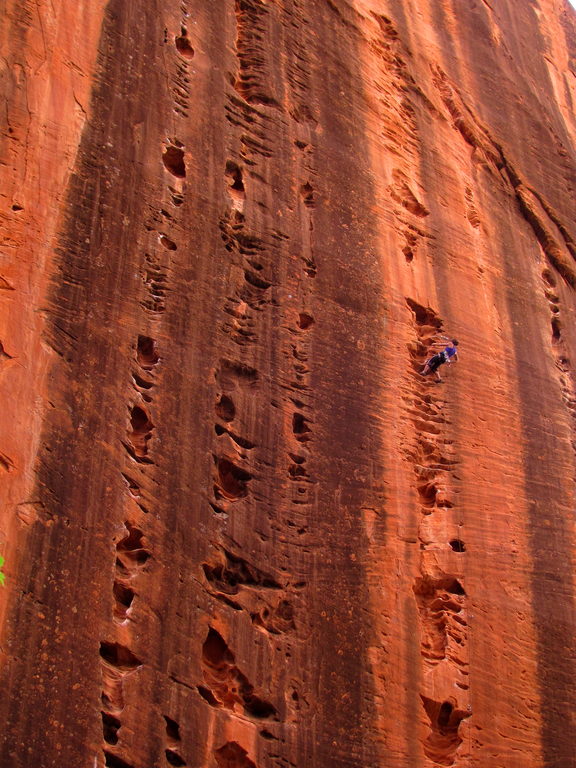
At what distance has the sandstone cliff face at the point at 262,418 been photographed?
6016mm

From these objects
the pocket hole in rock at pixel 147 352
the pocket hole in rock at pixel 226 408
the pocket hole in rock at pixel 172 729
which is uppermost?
the pocket hole in rock at pixel 147 352

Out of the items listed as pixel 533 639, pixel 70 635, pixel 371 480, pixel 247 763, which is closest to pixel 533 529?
pixel 533 639

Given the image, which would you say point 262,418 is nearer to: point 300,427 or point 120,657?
point 300,427

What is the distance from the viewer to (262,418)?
23.8 ft

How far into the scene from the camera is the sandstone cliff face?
19.7 feet

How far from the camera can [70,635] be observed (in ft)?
18.7

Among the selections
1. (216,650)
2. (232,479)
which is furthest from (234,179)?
(216,650)

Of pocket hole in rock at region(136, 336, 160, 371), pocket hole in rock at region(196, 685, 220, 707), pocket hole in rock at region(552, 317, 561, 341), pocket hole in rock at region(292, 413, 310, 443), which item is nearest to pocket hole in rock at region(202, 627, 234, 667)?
pocket hole in rock at region(196, 685, 220, 707)

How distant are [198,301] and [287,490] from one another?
62.5 inches

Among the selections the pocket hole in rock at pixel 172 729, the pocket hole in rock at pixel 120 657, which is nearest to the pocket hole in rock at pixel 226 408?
the pocket hole in rock at pixel 120 657

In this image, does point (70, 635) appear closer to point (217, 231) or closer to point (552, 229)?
point (217, 231)

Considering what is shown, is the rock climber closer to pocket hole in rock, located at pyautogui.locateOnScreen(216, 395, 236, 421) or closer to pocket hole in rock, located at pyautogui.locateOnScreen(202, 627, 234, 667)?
pocket hole in rock, located at pyautogui.locateOnScreen(216, 395, 236, 421)

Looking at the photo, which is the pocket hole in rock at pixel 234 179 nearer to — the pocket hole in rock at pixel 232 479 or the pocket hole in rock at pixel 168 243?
the pocket hole in rock at pixel 168 243

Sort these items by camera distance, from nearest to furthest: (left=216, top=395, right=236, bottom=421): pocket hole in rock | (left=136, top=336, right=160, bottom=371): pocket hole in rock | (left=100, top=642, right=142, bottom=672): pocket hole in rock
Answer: (left=100, top=642, right=142, bottom=672): pocket hole in rock < (left=136, top=336, right=160, bottom=371): pocket hole in rock < (left=216, top=395, right=236, bottom=421): pocket hole in rock
